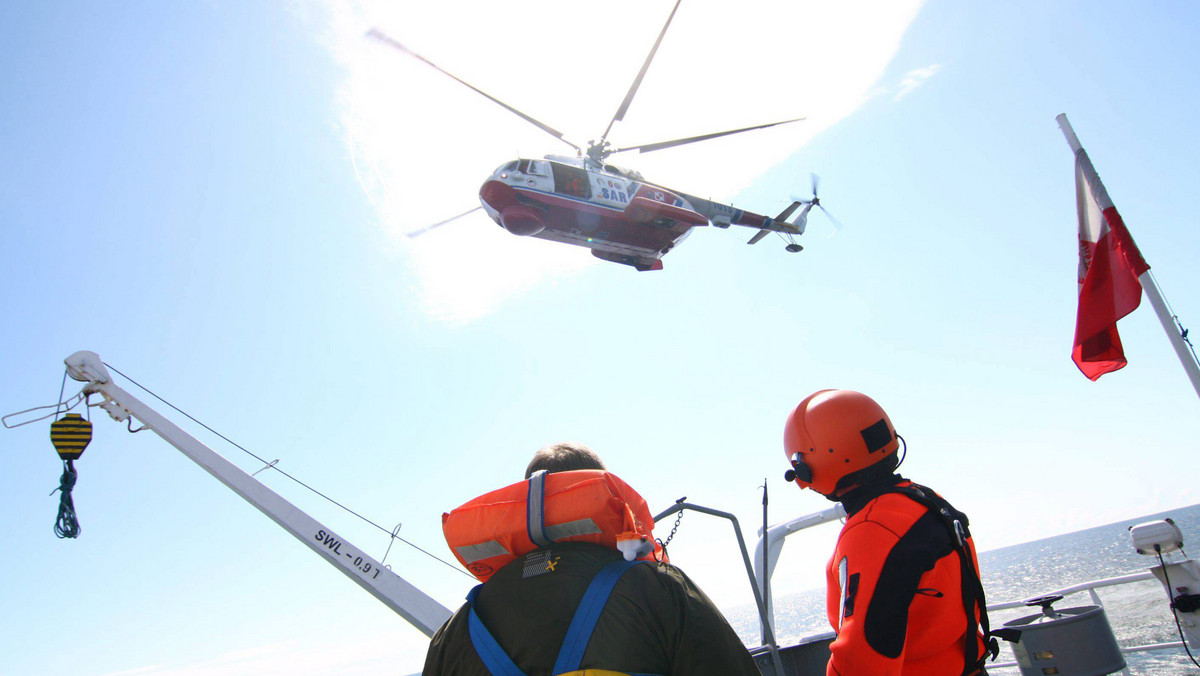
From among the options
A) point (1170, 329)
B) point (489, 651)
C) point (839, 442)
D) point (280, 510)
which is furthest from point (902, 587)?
point (280, 510)

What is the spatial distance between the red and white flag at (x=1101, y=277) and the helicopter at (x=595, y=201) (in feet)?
27.0

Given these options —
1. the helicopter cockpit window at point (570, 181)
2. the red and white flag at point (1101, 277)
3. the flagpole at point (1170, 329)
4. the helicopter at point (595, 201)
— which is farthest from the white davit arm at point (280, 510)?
the flagpole at point (1170, 329)

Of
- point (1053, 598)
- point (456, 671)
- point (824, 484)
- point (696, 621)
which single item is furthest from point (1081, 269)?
point (456, 671)

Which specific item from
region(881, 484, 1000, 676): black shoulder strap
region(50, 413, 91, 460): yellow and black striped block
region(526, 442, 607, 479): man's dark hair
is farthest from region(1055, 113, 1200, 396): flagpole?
region(50, 413, 91, 460): yellow and black striped block

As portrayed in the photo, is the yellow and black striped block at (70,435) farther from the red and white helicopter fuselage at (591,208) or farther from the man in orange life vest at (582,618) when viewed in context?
the man in orange life vest at (582,618)

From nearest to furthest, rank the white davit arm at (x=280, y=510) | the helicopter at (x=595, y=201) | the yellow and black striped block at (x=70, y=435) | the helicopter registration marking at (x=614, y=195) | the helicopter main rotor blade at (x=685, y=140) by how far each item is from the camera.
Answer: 1. the yellow and black striped block at (x=70, y=435)
2. the white davit arm at (x=280, y=510)
3. the helicopter at (x=595, y=201)
4. the helicopter registration marking at (x=614, y=195)
5. the helicopter main rotor blade at (x=685, y=140)

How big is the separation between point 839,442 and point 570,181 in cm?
1057

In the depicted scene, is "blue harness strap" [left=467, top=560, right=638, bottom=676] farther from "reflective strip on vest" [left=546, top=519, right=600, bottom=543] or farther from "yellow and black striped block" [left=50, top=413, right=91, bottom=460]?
"yellow and black striped block" [left=50, top=413, right=91, bottom=460]

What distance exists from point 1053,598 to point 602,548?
385cm

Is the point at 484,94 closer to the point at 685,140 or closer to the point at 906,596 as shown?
the point at 685,140

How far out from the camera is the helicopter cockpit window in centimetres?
1219

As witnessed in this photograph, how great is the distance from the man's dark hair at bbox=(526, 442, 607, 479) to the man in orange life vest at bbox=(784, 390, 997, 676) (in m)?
0.97

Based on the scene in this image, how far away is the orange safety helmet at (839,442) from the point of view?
255cm

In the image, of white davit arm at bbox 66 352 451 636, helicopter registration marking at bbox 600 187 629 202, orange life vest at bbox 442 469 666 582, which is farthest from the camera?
helicopter registration marking at bbox 600 187 629 202
